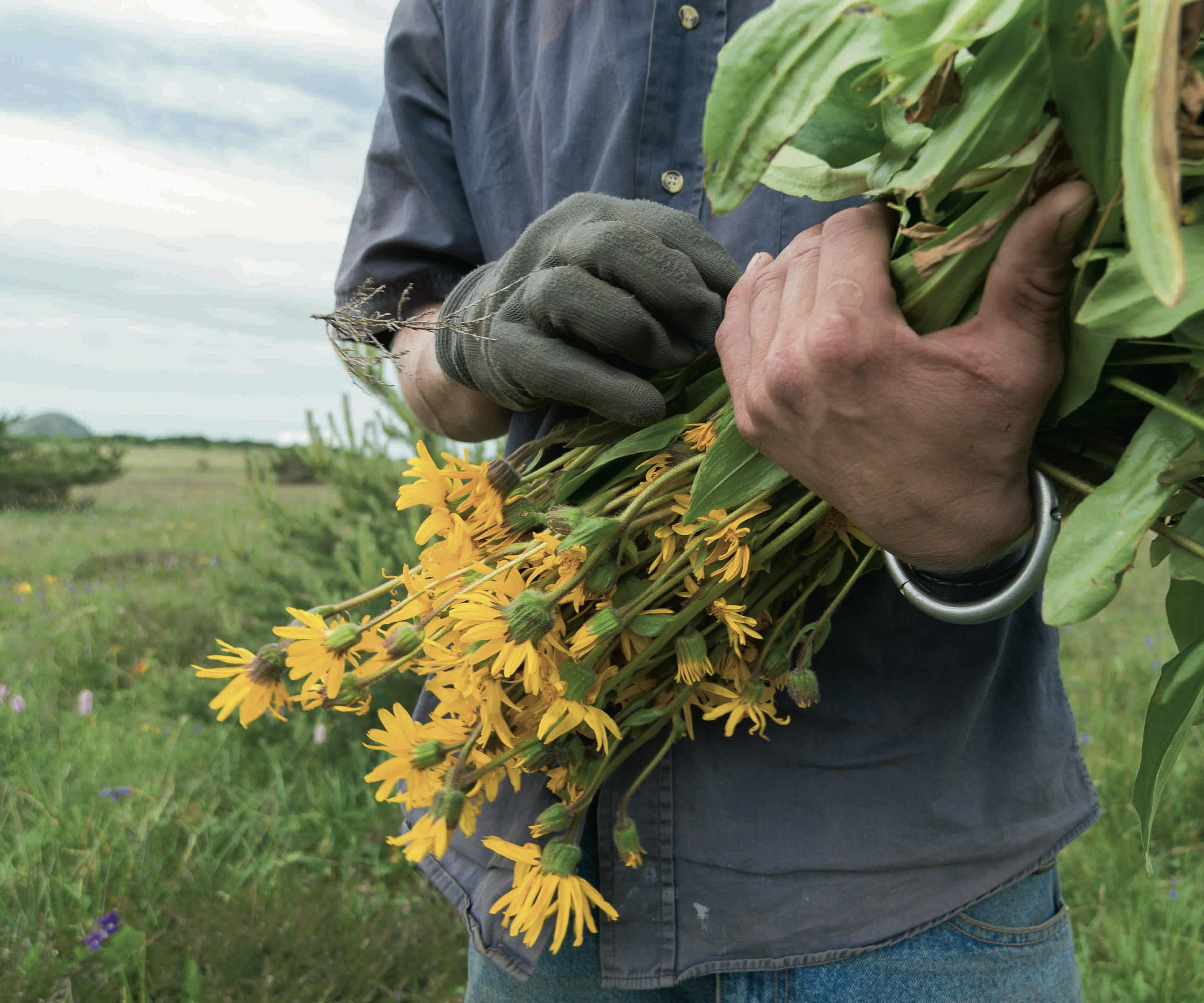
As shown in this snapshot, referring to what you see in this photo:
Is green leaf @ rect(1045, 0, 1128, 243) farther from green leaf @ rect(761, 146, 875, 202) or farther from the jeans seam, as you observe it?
the jeans seam

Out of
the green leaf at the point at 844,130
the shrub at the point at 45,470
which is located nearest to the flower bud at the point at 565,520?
the green leaf at the point at 844,130

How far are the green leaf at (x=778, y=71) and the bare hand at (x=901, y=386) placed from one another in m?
0.13

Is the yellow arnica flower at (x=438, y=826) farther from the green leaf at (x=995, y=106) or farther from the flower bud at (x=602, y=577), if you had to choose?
the green leaf at (x=995, y=106)

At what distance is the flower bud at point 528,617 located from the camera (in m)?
0.66

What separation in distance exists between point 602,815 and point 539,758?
8.7 inches

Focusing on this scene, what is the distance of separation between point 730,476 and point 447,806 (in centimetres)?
35

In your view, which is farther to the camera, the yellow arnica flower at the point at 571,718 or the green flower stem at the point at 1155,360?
the yellow arnica flower at the point at 571,718

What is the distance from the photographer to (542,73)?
1.08 m

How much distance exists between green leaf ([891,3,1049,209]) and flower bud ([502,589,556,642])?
1.23 ft

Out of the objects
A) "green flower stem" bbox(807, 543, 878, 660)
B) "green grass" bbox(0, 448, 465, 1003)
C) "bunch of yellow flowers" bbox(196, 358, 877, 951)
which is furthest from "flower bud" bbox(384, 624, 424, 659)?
"green grass" bbox(0, 448, 465, 1003)

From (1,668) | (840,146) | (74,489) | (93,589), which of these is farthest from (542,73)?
(74,489)

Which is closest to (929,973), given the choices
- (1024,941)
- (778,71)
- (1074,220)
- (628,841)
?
(1024,941)

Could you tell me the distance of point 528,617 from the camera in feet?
2.17

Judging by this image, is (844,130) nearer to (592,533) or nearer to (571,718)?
(592,533)
